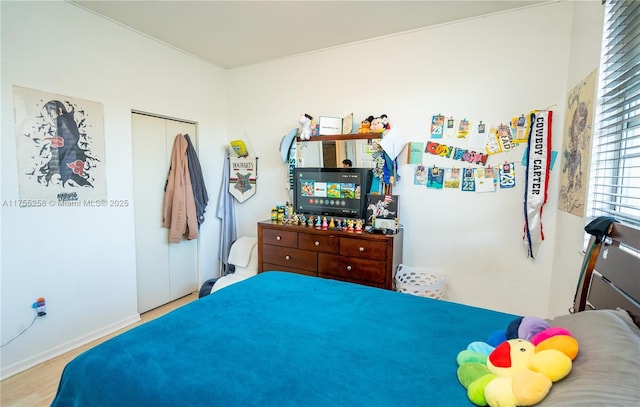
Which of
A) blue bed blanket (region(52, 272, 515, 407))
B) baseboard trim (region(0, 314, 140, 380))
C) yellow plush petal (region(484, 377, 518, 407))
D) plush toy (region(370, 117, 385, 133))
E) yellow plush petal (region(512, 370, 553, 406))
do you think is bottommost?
baseboard trim (region(0, 314, 140, 380))

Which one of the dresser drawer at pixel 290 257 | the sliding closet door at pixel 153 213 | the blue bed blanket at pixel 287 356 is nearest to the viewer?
the blue bed blanket at pixel 287 356

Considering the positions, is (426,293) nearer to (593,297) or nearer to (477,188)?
(477,188)

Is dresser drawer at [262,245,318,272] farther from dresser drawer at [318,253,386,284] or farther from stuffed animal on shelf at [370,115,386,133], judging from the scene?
stuffed animal on shelf at [370,115,386,133]

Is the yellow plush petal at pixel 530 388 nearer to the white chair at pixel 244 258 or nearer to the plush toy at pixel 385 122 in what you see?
the plush toy at pixel 385 122

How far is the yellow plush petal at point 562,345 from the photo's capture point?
85cm

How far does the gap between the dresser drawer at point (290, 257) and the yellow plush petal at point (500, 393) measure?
6.42 ft

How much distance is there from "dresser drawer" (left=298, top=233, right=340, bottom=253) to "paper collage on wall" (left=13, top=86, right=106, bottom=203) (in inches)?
69.8

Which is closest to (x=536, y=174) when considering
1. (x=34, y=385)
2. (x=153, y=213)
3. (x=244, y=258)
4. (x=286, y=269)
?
(x=286, y=269)

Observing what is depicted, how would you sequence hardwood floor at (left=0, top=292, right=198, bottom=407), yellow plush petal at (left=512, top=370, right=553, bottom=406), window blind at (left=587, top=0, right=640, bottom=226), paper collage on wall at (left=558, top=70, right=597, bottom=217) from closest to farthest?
yellow plush petal at (left=512, top=370, right=553, bottom=406)
window blind at (left=587, top=0, right=640, bottom=226)
paper collage on wall at (left=558, top=70, right=597, bottom=217)
hardwood floor at (left=0, top=292, right=198, bottom=407)

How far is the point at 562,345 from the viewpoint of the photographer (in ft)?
2.86

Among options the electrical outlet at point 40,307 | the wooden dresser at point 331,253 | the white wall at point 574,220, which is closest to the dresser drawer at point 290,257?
the wooden dresser at point 331,253

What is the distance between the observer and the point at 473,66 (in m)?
2.50

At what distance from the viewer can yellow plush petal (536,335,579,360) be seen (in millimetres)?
851

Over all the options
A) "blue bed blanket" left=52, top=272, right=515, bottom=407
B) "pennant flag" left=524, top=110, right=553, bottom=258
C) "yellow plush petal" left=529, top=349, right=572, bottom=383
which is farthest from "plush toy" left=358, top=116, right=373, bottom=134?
"yellow plush petal" left=529, top=349, right=572, bottom=383
